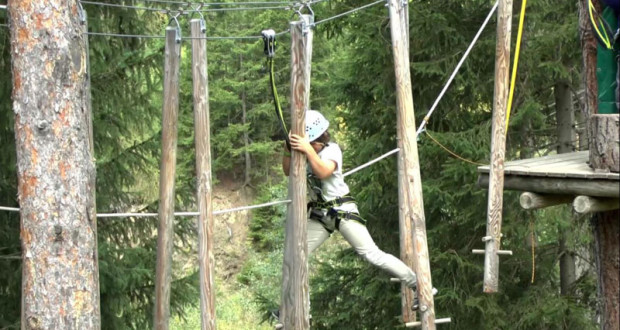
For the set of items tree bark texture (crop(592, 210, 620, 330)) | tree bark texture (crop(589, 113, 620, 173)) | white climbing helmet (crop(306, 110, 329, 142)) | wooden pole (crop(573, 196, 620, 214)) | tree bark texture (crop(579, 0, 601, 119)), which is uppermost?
tree bark texture (crop(579, 0, 601, 119))

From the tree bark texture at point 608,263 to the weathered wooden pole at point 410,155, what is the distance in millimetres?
949

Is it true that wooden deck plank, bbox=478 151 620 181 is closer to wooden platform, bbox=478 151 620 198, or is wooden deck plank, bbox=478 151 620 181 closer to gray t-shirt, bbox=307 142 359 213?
wooden platform, bbox=478 151 620 198

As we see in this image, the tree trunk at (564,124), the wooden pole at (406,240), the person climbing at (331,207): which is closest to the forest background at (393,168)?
the tree trunk at (564,124)

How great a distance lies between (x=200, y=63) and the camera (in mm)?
5082

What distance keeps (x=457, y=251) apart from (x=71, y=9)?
20.0 feet

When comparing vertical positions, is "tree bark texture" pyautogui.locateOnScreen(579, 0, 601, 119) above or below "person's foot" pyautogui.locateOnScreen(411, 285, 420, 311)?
above

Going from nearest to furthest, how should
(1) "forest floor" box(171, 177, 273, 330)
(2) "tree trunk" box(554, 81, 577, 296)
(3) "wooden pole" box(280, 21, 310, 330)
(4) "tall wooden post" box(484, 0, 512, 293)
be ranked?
1. (3) "wooden pole" box(280, 21, 310, 330)
2. (4) "tall wooden post" box(484, 0, 512, 293)
3. (2) "tree trunk" box(554, 81, 577, 296)
4. (1) "forest floor" box(171, 177, 273, 330)

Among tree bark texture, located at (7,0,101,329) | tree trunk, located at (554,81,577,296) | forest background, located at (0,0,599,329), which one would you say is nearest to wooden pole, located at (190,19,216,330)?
tree bark texture, located at (7,0,101,329)

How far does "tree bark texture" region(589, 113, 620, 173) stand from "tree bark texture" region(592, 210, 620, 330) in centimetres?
58

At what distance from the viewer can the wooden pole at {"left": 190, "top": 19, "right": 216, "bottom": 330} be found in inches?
199

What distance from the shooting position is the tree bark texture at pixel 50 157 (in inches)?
196

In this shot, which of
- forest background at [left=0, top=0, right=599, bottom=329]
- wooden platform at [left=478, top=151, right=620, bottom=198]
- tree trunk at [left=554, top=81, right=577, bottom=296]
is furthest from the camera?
tree trunk at [left=554, top=81, right=577, bottom=296]

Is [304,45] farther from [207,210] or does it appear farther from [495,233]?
[495,233]

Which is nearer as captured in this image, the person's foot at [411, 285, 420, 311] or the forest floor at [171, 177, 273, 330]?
the person's foot at [411, 285, 420, 311]
